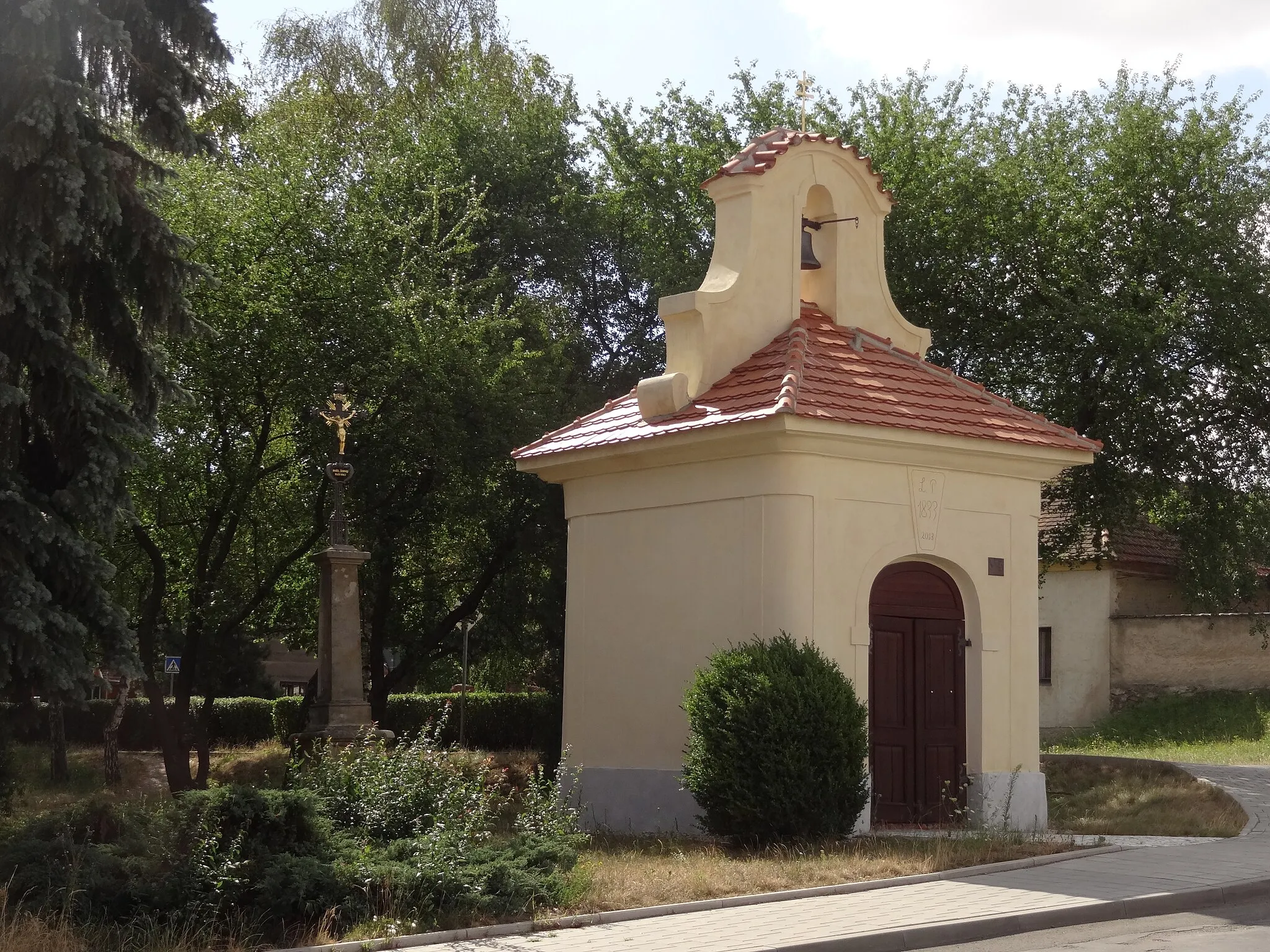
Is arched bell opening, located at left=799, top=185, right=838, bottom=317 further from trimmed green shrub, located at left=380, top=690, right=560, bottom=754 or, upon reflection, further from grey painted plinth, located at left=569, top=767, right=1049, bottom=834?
trimmed green shrub, located at left=380, top=690, right=560, bottom=754

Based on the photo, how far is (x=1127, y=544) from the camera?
30.7m

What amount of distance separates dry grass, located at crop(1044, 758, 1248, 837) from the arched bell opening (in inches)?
256

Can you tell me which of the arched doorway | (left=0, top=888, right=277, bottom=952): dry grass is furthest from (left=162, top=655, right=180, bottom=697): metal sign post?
(left=0, top=888, right=277, bottom=952): dry grass

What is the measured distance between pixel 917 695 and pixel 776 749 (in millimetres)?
3142

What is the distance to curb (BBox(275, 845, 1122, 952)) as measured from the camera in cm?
847

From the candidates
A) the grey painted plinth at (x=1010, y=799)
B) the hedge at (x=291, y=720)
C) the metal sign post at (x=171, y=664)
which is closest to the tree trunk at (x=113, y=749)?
the metal sign post at (x=171, y=664)

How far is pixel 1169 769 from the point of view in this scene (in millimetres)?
19578

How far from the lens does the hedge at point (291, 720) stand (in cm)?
3353

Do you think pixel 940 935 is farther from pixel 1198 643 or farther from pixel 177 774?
pixel 1198 643

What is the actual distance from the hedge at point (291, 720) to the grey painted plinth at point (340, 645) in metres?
13.1

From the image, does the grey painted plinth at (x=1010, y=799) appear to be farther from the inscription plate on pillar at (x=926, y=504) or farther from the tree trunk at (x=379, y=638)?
the tree trunk at (x=379, y=638)

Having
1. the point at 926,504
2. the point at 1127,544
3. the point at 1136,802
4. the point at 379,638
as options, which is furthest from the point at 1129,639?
the point at 926,504

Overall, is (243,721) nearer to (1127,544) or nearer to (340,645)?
(340,645)

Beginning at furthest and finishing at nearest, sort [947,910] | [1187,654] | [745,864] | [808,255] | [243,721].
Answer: [243,721]
[1187,654]
[808,255]
[745,864]
[947,910]
